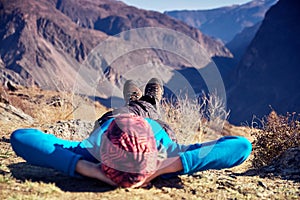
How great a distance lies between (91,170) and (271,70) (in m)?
85.3

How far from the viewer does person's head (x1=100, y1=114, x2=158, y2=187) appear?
259cm

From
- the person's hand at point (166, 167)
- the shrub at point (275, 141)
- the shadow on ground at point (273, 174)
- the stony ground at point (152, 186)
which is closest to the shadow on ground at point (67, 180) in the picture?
the stony ground at point (152, 186)

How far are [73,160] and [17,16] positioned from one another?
10477cm

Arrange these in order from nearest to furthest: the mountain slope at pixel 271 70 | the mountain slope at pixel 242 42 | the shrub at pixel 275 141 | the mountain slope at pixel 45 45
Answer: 1. the shrub at pixel 275 141
2. the mountain slope at pixel 271 70
3. the mountain slope at pixel 45 45
4. the mountain slope at pixel 242 42

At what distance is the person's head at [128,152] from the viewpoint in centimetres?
259

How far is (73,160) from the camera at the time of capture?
9.11 ft

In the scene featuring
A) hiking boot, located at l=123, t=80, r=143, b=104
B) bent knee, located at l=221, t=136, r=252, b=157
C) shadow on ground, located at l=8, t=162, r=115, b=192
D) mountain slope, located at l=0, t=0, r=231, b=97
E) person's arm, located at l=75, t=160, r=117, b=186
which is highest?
bent knee, located at l=221, t=136, r=252, b=157

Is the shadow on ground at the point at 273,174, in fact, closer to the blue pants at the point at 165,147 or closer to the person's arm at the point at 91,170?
the blue pants at the point at 165,147

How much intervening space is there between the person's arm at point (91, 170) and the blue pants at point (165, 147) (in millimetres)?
39

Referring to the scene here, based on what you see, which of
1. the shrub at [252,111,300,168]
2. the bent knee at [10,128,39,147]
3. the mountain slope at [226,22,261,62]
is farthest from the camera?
the mountain slope at [226,22,261,62]

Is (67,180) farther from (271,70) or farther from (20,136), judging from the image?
(271,70)

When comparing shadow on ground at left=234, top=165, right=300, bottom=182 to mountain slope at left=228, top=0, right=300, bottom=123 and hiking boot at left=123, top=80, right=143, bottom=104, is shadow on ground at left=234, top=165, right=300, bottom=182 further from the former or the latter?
mountain slope at left=228, top=0, right=300, bottom=123

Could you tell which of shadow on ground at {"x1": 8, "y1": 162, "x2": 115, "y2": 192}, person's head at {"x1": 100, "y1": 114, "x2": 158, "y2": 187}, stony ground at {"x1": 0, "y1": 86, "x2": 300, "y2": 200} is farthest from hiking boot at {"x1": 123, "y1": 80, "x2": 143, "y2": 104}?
person's head at {"x1": 100, "y1": 114, "x2": 158, "y2": 187}

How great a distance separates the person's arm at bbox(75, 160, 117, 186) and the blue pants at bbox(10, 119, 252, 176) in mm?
39
